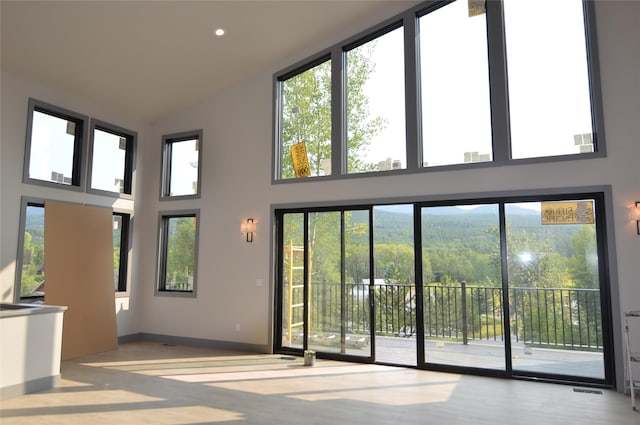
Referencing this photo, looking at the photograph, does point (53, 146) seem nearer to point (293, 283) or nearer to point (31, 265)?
point (31, 265)

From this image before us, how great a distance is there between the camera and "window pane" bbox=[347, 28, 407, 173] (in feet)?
19.9

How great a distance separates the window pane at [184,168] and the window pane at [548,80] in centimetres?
519

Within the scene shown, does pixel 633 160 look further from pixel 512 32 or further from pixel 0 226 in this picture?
pixel 0 226

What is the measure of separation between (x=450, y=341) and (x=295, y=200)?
2966mm

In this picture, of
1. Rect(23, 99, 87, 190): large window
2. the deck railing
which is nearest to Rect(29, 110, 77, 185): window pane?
Rect(23, 99, 87, 190): large window

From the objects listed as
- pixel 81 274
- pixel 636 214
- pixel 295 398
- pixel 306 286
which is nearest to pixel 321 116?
pixel 306 286

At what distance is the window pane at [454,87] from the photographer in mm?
5578

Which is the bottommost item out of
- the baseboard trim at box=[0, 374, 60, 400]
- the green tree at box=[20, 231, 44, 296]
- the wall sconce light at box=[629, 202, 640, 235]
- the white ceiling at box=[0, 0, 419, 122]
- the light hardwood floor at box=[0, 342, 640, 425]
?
the light hardwood floor at box=[0, 342, 640, 425]

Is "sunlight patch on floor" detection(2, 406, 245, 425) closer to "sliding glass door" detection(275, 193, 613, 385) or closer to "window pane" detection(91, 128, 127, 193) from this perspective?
"sliding glass door" detection(275, 193, 613, 385)

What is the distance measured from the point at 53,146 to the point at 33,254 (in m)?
1.64

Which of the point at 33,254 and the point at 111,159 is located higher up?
the point at 111,159

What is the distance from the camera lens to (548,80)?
208 inches

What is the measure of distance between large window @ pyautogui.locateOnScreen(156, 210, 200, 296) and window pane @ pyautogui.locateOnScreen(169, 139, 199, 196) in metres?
0.45

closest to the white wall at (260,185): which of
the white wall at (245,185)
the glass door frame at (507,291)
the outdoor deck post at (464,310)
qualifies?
the white wall at (245,185)
